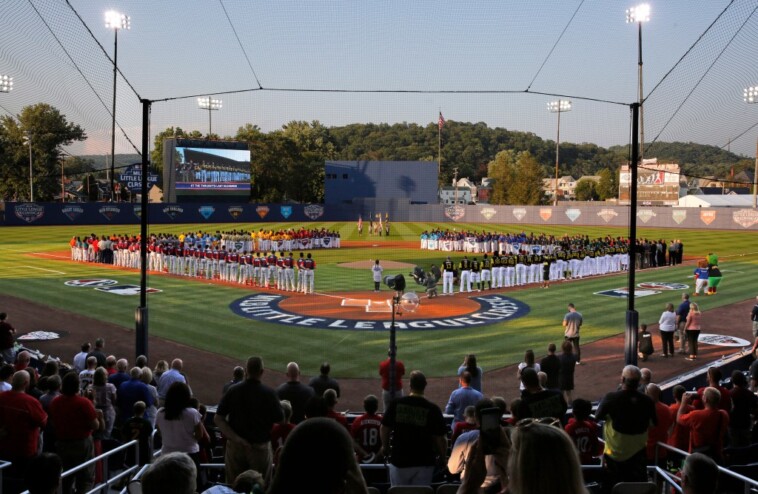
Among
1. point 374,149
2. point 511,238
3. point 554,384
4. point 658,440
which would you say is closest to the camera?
point 658,440

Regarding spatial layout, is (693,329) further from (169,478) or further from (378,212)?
(378,212)

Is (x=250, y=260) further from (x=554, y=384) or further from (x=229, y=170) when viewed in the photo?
(x=229, y=170)

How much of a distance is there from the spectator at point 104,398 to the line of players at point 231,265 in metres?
16.4

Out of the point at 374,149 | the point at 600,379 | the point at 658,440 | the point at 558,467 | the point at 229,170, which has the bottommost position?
the point at 600,379

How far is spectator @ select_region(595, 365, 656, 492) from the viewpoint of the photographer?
646 cm

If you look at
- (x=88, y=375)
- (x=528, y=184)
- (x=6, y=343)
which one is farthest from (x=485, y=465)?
(x=528, y=184)

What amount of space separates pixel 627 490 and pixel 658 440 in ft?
7.60

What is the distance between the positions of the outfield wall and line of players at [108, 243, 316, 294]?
26346 mm

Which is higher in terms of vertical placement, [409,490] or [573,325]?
[409,490]

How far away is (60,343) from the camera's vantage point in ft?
→ 55.2

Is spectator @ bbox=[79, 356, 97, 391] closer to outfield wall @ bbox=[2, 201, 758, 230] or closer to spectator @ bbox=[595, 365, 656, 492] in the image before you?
spectator @ bbox=[595, 365, 656, 492]

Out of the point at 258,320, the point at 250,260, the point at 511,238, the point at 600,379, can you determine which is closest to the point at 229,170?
the point at 511,238

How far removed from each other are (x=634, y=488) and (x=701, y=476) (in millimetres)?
2066

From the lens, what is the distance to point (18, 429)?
680cm
